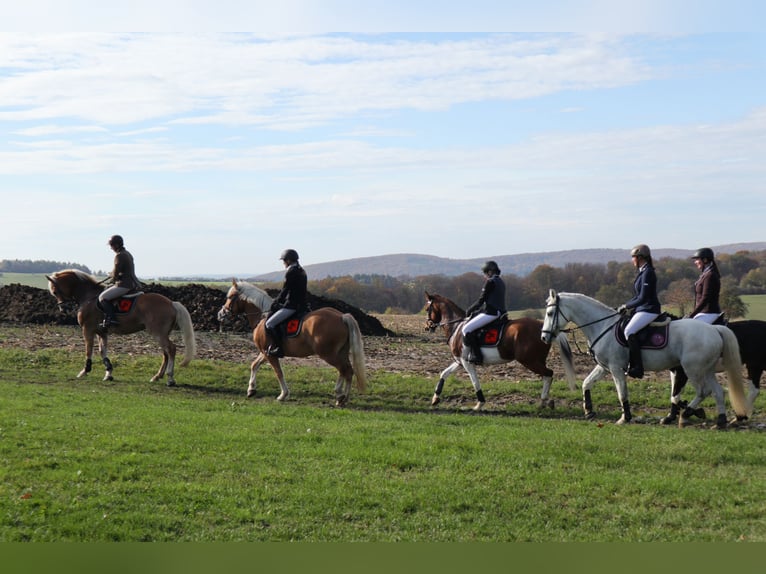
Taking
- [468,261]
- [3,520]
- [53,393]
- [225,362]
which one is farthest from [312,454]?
[468,261]

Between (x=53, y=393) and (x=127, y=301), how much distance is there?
12.3ft

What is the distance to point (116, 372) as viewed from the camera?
19688 mm

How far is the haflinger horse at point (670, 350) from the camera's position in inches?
503

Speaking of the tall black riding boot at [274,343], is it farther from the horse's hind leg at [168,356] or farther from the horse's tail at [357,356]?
the horse's hind leg at [168,356]

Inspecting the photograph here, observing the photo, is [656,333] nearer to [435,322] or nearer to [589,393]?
[589,393]

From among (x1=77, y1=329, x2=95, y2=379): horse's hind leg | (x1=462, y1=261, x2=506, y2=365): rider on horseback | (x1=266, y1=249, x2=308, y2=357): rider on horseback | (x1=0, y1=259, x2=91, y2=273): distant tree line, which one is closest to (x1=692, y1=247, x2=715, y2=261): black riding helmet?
(x1=462, y1=261, x2=506, y2=365): rider on horseback

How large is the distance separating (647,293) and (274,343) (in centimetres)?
749

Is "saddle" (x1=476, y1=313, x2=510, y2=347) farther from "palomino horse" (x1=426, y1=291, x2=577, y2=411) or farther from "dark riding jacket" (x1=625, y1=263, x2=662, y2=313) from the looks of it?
"dark riding jacket" (x1=625, y1=263, x2=662, y2=313)

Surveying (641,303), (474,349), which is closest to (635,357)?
(641,303)

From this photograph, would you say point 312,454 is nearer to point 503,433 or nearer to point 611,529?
point 503,433

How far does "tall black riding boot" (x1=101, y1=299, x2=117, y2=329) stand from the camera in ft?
61.2

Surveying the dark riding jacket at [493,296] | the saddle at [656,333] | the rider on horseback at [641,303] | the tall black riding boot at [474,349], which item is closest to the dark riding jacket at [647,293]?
the rider on horseback at [641,303]

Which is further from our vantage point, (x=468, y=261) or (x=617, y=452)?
(x=468, y=261)

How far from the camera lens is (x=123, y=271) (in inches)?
730
